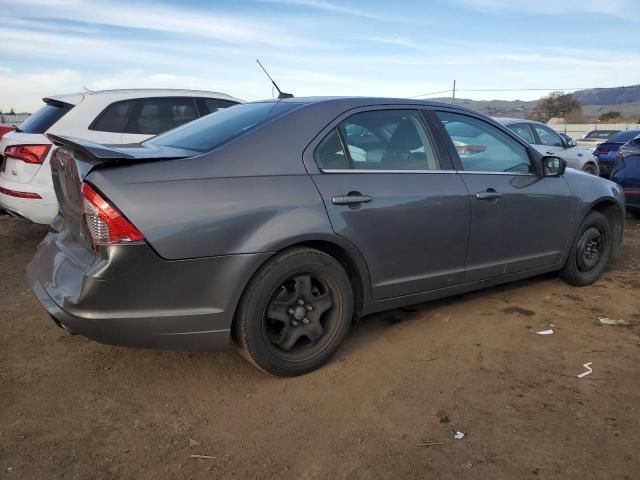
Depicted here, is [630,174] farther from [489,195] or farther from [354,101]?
[354,101]

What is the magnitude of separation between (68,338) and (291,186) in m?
1.92

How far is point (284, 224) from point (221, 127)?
853 millimetres

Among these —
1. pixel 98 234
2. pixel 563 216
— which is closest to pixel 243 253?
pixel 98 234

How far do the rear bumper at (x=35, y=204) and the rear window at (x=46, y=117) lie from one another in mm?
642

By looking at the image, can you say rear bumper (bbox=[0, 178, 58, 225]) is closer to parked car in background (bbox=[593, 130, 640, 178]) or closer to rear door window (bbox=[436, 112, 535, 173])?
rear door window (bbox=[436, 112, 535, 173])

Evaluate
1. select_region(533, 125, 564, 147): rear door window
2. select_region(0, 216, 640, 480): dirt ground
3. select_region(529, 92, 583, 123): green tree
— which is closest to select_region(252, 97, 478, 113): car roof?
select_region(0, 216, 640, 480): dirt ground

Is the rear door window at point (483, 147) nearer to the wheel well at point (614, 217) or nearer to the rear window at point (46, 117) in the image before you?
the wheel well at point (614, 217)

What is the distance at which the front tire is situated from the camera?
112 inches

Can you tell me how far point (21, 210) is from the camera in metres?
5.30

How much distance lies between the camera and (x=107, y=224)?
2.50 m

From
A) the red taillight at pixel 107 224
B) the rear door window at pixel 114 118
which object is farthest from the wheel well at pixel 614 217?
the rear door window at pixel 114 118

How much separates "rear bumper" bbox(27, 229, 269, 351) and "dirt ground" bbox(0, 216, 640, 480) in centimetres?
41

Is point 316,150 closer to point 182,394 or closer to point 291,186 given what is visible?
point 291,186

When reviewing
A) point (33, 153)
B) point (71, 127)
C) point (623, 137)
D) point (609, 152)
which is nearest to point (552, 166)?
point (71, 127)
